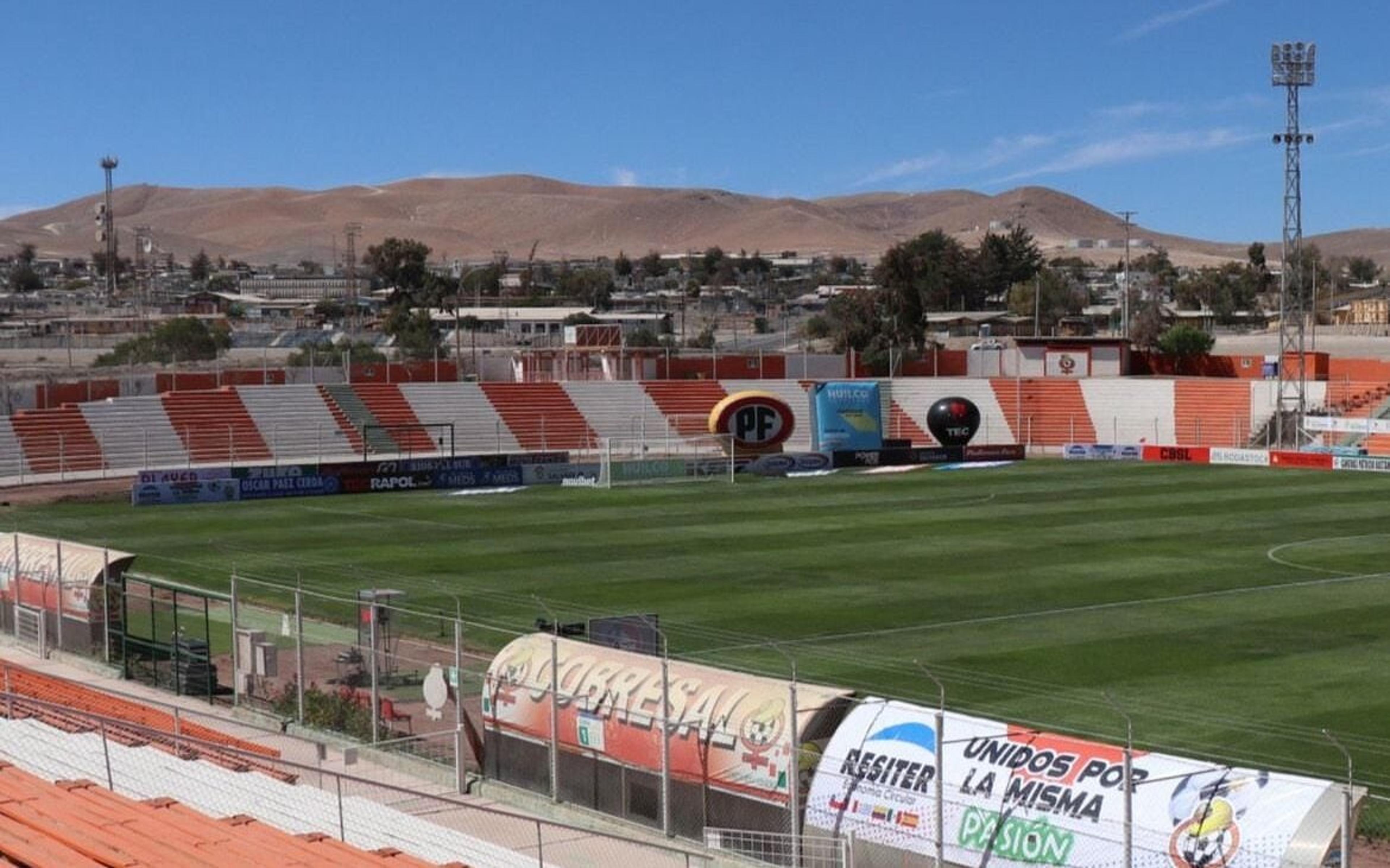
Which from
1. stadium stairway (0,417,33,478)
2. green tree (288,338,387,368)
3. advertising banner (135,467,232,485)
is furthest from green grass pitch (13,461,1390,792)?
green tree (288,338,387,368)

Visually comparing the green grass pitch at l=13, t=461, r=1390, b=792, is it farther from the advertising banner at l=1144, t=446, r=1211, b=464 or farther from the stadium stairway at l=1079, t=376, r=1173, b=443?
the stadium stairway at l=1079, t=376, r=1173, b=443

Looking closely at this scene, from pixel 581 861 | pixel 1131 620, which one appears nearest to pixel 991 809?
pixel 581 861

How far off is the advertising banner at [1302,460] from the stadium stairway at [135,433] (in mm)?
→ 41519

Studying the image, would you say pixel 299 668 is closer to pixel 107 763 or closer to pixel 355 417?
pixel 107 763

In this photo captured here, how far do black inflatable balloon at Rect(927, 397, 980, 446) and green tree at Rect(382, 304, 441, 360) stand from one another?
30269mm

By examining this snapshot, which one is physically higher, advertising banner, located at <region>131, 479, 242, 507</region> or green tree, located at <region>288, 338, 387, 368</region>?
green tree, located at <region>288, 338, 387, 368</region>

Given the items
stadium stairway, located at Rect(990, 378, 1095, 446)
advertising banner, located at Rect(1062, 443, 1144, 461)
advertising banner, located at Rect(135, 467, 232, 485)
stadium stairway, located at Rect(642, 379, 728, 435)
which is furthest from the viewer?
stadium stairway, located at Rect(990, 378, 1095, 446)

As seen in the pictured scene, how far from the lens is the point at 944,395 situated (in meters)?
87.7

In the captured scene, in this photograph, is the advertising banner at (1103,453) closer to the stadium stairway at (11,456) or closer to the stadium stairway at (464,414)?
the stadium stairway at (464,414)

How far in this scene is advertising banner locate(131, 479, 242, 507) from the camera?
58.2 meters

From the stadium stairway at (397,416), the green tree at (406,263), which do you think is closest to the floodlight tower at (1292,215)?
the stadium stairway at (397,416)

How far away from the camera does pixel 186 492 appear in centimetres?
5891

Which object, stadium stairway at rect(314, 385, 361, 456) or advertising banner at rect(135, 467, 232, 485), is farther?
stadium stairway at rect(314, 385, 361, 456)

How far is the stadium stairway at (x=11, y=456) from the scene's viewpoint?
66.0 meters
